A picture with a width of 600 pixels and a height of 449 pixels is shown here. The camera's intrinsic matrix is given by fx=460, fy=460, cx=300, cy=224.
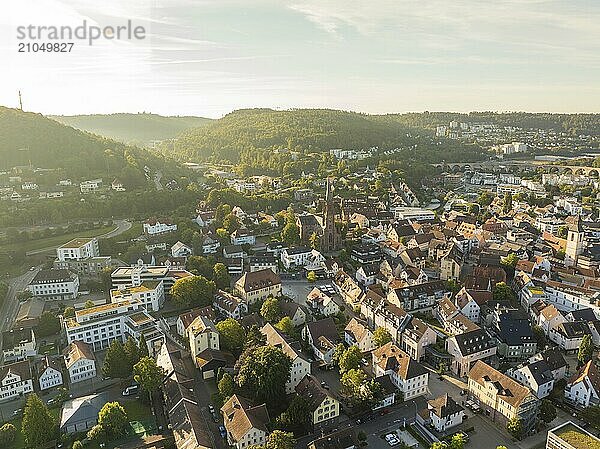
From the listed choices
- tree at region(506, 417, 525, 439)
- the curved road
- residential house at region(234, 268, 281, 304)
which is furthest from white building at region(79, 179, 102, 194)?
tree at region(506, 417, 525, 439)

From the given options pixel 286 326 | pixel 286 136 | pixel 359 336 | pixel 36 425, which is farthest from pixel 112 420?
pixel 286 136

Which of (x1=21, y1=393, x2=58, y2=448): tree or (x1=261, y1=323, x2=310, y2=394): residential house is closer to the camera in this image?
(x1=21, y1=393, x2=58, y2=448): tree

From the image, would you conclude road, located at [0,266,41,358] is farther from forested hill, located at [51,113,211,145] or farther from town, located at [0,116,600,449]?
Answer: forested hill, located at [51,113,211,145]

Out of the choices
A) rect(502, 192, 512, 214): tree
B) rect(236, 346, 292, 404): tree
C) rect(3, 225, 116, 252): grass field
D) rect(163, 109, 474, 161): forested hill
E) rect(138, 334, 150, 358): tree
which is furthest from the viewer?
rect(163, 109, 474, 161): forested hill

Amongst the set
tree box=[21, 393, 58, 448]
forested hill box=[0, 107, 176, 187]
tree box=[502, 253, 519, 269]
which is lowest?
tree box=[21, 393, 58, 448]

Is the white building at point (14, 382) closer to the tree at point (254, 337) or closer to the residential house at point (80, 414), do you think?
the residential house at point (80, 414)

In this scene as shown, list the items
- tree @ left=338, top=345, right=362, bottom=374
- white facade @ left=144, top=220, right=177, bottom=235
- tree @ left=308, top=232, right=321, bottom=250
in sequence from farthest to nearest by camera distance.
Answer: white facade @ left=144, top=220, right=177, bottom=235 → tree @ left=308, top=232, right=321, bottom=250 → tree @ left=338, top=345, right=362, bottom=374

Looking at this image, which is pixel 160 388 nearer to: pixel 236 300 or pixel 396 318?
pixel 236 300
